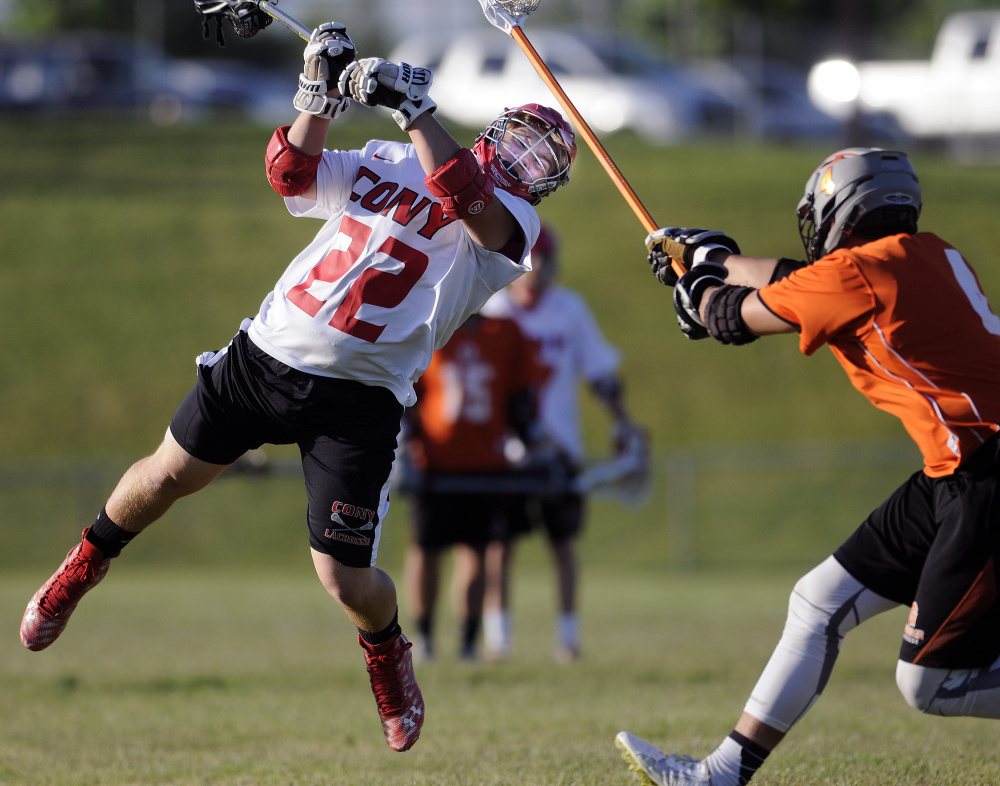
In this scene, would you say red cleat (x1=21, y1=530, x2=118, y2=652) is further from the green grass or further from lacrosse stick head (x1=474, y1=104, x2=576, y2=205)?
lacrosse stick head (x1=474, y1=104, x2=576, y2=205)

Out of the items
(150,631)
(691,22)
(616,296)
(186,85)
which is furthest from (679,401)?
(691,22)

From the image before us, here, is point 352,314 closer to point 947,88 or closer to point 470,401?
point 470,401

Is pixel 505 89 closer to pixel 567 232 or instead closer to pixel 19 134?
pixel 567 232

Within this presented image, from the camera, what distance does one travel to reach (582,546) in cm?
1602

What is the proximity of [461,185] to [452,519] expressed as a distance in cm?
438

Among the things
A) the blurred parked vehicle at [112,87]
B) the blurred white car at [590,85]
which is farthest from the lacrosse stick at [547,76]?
the blurred parked vehicle at [112,87]

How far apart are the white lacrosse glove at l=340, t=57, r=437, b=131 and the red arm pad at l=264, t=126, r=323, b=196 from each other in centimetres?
38

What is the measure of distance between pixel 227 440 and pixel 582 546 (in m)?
12.2

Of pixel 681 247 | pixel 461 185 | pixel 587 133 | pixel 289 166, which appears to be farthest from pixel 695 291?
pixel 289 166

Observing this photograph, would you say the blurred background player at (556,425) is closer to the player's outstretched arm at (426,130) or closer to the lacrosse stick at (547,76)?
the lacrosse stick at (547,76)

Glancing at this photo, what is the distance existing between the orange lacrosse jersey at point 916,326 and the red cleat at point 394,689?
1.77m

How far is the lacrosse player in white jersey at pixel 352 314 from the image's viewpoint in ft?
12.8

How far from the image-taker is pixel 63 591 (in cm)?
433

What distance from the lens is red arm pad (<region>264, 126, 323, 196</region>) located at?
399 cm
